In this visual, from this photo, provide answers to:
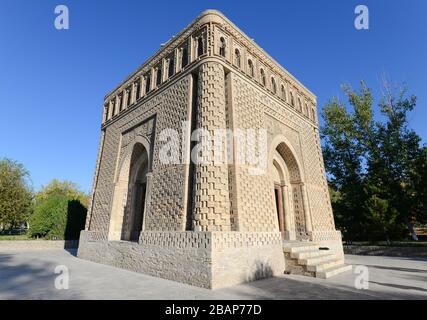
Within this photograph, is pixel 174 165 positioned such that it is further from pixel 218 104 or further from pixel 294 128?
pixel 294 128

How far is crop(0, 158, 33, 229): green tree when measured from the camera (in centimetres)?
2147

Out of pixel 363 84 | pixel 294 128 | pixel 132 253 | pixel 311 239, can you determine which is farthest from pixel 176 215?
pixel 363 84

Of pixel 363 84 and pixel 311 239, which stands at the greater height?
pixel 363 84

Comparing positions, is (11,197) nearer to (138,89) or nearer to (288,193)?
(138,89)

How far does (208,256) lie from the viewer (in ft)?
18.2

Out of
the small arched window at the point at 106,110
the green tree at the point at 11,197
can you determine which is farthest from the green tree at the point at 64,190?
the small arched window at the point at 106,110

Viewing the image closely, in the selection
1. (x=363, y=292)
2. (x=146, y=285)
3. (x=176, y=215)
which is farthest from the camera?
(x=176, y=215)

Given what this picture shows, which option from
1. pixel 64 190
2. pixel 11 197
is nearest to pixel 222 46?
pixel 11 197

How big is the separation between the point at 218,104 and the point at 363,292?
5.58m

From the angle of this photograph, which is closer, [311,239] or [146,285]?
[146,285]

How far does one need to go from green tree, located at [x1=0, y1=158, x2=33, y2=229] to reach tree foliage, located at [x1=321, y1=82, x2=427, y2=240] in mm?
26958
